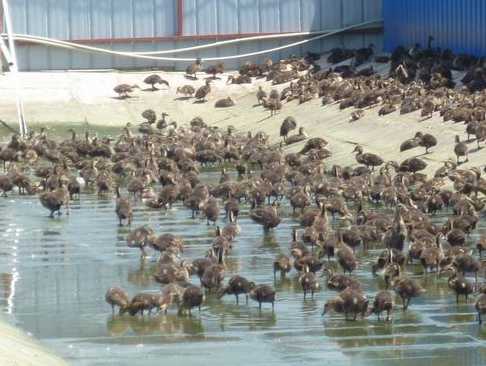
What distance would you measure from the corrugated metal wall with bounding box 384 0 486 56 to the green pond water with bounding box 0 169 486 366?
18.5 m

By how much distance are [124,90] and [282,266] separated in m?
23.5

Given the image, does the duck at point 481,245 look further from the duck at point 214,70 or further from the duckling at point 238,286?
the duck at point 214,70

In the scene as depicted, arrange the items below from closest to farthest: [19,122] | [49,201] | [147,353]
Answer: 1. [147,353]
2. [49,201]
3. [19,122]

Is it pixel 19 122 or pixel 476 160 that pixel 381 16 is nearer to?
pixel 19 122

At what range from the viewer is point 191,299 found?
17.9m

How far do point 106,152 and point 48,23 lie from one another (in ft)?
39.9

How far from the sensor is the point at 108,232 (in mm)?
25188

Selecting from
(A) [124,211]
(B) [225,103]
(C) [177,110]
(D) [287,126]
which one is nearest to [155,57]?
(C) [177,110]

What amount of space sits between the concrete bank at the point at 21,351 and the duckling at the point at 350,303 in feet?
10.9

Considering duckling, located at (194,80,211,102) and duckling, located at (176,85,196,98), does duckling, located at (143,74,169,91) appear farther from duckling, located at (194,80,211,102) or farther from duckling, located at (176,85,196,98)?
duckling, located at (194,80,211,102)

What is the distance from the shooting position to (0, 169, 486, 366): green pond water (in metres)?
16.2

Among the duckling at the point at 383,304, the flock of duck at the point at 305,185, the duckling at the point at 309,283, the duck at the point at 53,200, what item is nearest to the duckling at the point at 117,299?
the flock of duck at the point at 305,185

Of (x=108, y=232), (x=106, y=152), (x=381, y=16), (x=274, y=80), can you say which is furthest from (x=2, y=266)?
(x=381, y=16)

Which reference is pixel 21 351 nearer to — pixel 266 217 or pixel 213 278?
pixel 213 278
